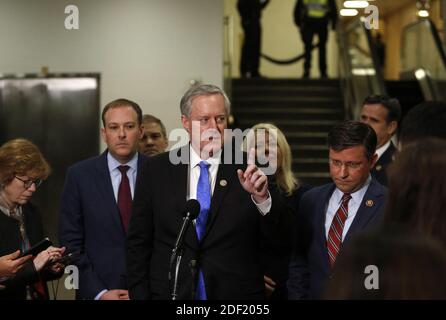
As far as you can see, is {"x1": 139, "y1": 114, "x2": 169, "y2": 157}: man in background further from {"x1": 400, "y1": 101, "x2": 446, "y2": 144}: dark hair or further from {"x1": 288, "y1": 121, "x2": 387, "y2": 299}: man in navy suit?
{"x1": 400, "y1": 101, "x2": 446, "y2": 144}: dark hair

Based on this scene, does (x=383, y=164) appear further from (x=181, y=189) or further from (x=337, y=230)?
(x=181, y=189)

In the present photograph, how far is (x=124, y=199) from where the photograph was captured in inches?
159

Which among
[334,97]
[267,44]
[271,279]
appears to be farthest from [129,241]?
[267,44]

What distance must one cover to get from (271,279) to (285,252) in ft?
1.71

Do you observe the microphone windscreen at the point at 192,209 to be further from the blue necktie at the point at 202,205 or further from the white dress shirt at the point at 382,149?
the white dress shirt at the point at 382,149

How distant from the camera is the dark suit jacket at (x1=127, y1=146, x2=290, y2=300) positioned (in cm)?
325

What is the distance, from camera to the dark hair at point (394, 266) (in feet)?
4.73

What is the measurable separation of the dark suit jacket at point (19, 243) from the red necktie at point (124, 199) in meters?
0.42

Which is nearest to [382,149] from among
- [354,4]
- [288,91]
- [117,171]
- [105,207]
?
[117,171]

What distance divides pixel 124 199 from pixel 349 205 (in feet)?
3.94

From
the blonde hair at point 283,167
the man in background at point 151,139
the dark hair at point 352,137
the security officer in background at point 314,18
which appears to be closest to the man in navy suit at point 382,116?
the blonde hair at point 283,167

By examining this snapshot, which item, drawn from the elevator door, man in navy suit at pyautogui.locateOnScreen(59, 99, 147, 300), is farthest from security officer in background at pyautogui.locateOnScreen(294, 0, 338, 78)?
man in navy suit at pyautogui.locateOnScreen(59, 99, 147, 300)

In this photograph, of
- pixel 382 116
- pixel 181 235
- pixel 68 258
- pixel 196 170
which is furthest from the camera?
pixel 382 116

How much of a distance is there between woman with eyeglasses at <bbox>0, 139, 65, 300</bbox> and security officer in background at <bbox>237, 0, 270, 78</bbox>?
8.32 m
